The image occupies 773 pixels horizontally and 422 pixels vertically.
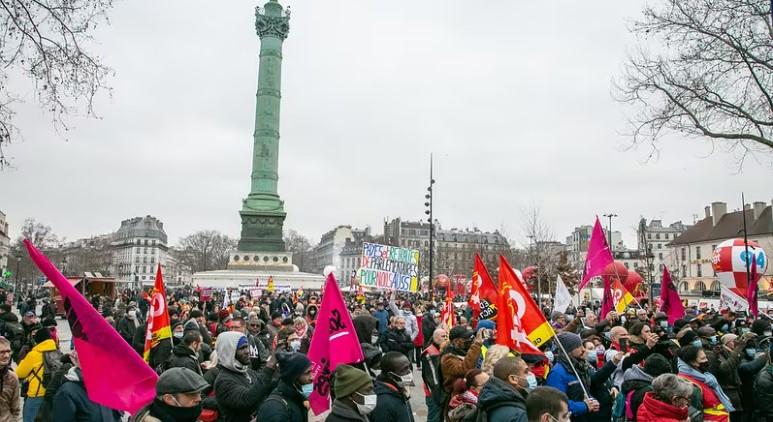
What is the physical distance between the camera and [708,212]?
267 ft

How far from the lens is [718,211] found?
72.6 meters

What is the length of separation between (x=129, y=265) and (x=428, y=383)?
6465 inches

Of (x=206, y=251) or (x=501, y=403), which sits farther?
(x=206, y=251)

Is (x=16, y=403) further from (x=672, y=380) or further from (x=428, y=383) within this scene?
(x=672, y=380)

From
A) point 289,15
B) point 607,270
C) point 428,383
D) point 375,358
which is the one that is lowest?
point 428,383

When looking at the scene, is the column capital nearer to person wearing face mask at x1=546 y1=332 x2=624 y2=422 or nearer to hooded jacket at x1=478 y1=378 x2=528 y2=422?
A: person wearing face mask at x1=546 y1=332 x2=624 y2=422

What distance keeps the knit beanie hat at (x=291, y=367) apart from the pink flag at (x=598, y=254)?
412 inches

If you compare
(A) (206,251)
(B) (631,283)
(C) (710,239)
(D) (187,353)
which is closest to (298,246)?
(A) (206,251)

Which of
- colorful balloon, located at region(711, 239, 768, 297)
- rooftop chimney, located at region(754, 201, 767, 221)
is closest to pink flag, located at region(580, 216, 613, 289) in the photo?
colorful balloon, located at region(711, 239, 768, 297)

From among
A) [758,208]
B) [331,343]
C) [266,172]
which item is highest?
[266,172]

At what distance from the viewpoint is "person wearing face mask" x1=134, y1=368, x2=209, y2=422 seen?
3.49 m

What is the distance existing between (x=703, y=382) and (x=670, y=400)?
1.58 meters

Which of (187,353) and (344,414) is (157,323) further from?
(344,414)

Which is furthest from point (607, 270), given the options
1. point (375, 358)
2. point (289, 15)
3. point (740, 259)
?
point (289, 15)
